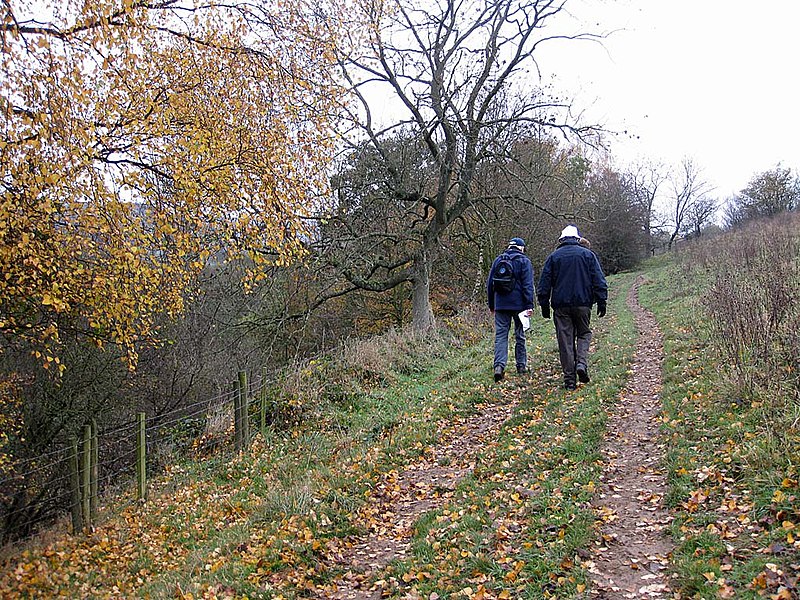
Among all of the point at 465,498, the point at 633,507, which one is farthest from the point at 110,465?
the point at 633,507

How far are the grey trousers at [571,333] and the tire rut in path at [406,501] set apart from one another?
1.03m

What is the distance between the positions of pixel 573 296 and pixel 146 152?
583 cm

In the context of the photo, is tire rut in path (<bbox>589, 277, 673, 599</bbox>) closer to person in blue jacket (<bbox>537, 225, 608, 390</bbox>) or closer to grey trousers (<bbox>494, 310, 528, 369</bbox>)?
person in blue jacket (<bbox>537, 225, 608, 390</bbox>)

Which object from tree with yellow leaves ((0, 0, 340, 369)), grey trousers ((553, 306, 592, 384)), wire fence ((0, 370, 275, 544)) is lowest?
wire fence ((0, 370, 275, 544))

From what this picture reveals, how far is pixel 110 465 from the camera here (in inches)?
497

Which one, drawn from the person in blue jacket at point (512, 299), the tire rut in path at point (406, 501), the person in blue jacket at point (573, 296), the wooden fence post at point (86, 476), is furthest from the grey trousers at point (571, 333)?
the wooden fence post at point (86, 476)

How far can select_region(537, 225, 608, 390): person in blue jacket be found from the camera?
8.53 m

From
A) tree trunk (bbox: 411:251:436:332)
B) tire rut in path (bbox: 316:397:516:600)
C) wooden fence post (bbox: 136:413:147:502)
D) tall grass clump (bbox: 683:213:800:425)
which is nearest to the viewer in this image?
tire rut in path (bbox: 316:397:516:600)

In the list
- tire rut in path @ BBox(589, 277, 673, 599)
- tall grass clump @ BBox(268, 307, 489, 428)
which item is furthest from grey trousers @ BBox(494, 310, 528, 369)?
tall grass clump @ BBox(268, 307, 489, 428)

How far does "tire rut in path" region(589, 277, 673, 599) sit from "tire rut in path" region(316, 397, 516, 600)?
1.55 metres

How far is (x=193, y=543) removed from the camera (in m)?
6.80

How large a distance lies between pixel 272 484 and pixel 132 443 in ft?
23.9

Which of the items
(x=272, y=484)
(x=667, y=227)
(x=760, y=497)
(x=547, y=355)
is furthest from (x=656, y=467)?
(x=667, y=227)

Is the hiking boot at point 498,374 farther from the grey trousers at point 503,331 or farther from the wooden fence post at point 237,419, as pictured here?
the wooden fence post at point 237,419
